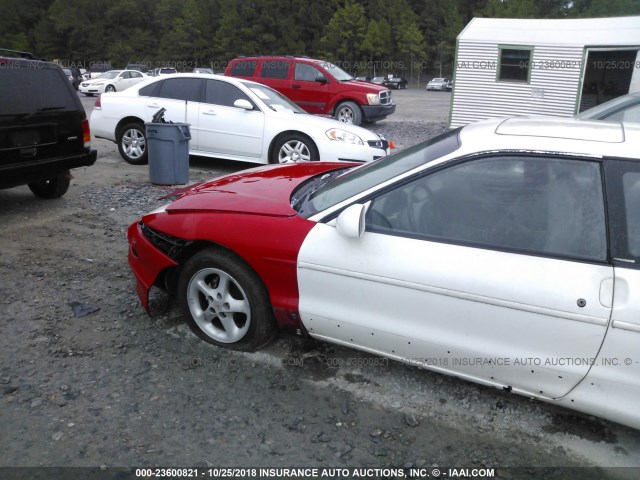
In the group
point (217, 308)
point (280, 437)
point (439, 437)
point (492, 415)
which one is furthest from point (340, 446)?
Answer: point (217, 308)

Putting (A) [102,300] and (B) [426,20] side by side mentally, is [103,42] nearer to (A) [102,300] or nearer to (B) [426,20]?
(B) [426,20]

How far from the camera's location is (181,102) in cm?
891

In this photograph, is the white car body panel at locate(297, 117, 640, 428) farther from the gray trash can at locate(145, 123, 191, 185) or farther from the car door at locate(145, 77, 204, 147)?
the car door at locate(145, 77, 204, 147)

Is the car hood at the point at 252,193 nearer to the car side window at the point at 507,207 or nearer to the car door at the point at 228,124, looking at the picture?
the car side window at the point at 507,207

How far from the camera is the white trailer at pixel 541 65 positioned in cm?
1411

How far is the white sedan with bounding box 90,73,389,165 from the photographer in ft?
27.4

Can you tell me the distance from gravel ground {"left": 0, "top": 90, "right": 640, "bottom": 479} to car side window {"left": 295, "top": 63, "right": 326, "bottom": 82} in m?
11.3

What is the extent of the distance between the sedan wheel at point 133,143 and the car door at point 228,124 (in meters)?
1.09

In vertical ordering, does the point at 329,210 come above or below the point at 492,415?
above

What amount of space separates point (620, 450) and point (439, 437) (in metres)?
0.89

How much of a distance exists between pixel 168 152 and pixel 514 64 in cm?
1117

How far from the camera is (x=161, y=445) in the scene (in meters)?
2.71

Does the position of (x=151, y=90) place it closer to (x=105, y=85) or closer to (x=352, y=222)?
(x=352, y=222)

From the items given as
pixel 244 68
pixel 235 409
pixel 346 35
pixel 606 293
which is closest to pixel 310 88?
pixel 244 68
